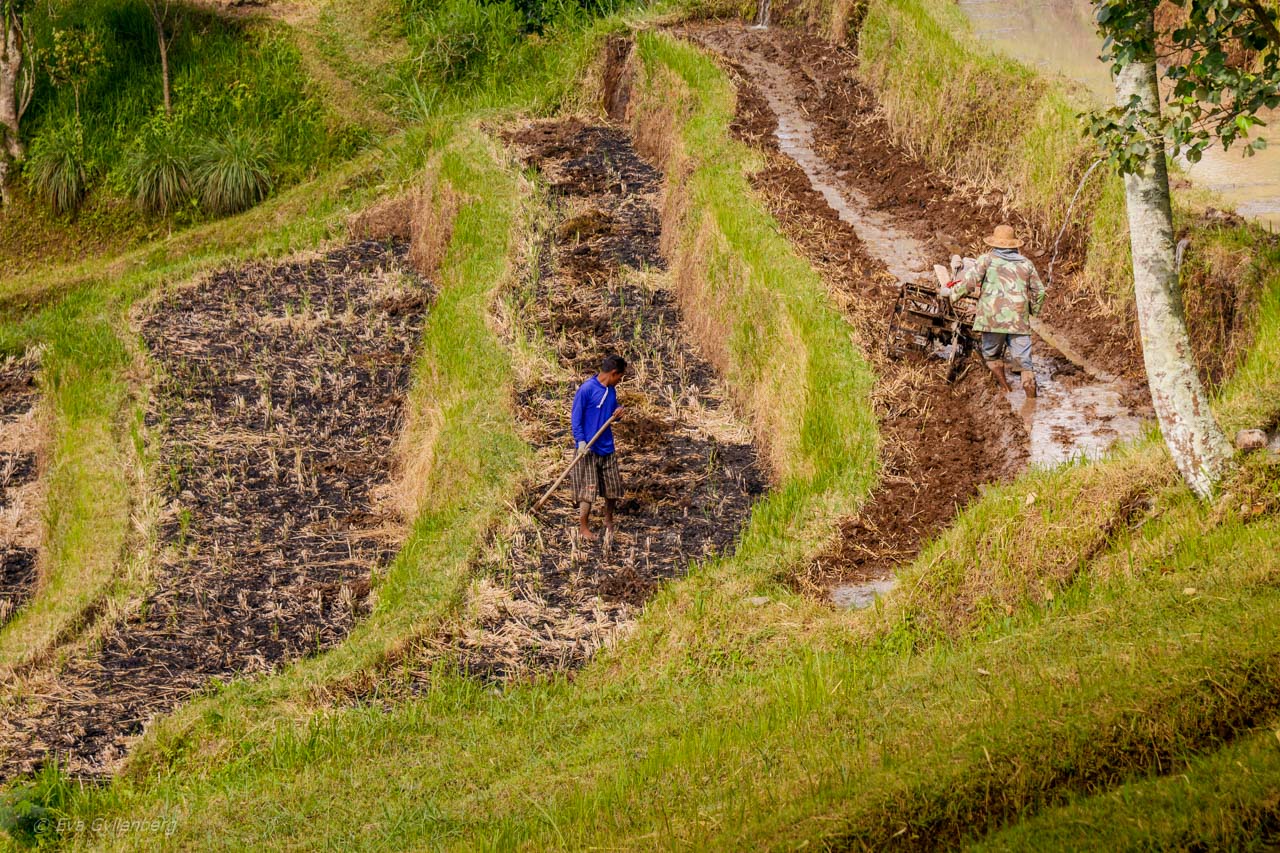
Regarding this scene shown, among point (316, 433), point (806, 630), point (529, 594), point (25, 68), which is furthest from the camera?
point (25, 68)

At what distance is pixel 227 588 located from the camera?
1104cm

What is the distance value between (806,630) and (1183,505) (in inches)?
91.4

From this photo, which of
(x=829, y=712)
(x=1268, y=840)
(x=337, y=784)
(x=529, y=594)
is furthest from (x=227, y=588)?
(x=1268, y=840)

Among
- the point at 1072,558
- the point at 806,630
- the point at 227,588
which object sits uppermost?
the point at 1072,558

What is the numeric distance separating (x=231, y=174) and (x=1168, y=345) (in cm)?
1698

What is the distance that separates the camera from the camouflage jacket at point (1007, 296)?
10.5 meters

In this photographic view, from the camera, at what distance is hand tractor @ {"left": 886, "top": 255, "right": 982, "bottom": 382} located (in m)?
11.2

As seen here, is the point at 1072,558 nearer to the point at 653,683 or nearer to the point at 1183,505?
the point at 1183,505

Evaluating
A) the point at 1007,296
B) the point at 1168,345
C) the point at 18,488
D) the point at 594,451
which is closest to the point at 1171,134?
the point at 1168,345

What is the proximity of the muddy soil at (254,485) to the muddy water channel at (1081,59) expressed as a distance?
731 cm

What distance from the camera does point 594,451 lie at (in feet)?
35.7

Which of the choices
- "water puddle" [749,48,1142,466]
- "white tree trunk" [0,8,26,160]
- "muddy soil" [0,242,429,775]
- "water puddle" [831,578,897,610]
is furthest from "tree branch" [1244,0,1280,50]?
"white tree trunk" [0,8,26,160]

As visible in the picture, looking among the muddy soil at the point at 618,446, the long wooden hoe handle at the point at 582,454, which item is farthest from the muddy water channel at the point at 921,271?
the long wooden hoe handle at the point at 582,454

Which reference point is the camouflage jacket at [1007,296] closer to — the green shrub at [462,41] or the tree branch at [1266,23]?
the tree branch at [1266,23]
